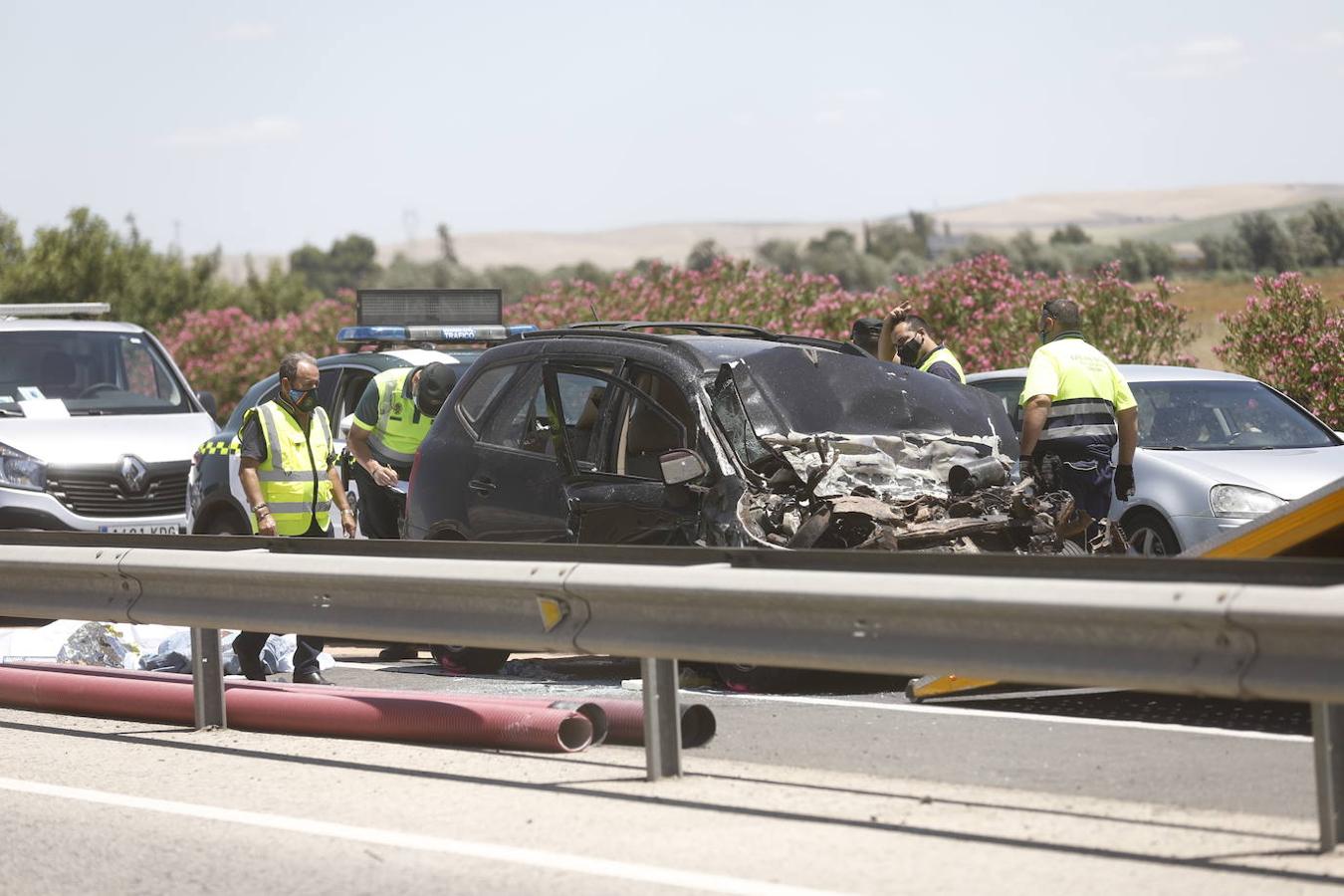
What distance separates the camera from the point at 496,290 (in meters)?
16.3

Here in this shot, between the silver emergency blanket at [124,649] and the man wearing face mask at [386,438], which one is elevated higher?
the man wearing face mask at [386,438]

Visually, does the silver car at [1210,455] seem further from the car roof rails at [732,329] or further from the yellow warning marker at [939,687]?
the yellow warning marker at [939,687]

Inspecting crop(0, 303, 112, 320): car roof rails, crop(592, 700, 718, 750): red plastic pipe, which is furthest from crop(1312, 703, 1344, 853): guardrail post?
crop(0, 303, 112, 320): car roof rails

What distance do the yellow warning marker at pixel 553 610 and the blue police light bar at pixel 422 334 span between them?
8.10m

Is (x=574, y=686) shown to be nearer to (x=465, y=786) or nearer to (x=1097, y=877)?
(x=465, y=786)

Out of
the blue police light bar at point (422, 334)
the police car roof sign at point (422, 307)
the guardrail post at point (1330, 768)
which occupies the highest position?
the police car roof sign at point (422, 307)

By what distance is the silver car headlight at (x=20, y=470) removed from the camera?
13570 mm

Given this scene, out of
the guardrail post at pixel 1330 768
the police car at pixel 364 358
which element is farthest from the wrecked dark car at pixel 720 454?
the guardrail post at pixel 1330 768

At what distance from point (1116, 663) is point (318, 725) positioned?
3.65 m

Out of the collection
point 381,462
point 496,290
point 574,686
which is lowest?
point 574,686

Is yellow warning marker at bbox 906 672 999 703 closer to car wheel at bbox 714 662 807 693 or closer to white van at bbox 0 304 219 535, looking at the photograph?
car wheel at bbox 714 662 807 693

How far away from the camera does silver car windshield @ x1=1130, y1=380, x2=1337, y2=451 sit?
12719mm

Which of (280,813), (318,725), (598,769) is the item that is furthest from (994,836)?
(318,725)

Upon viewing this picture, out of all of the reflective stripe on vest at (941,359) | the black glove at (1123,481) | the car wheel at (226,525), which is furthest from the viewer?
the car wheel at (226,525)
